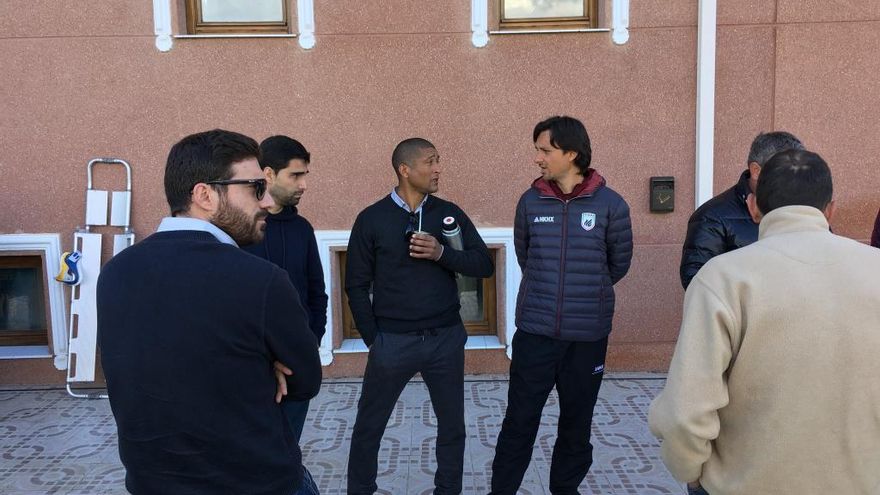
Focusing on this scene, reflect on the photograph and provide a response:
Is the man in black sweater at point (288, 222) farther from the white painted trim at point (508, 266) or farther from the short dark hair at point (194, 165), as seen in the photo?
the white painted trim at point (508, 266)

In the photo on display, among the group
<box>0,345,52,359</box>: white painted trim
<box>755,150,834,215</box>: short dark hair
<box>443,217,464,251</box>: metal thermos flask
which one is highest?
<box>755,150,834,215</box>: short dark hair

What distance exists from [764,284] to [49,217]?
5245mm

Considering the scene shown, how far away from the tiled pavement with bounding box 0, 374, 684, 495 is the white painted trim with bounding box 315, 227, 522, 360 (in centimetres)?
37

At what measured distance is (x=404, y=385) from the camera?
3.31 metres

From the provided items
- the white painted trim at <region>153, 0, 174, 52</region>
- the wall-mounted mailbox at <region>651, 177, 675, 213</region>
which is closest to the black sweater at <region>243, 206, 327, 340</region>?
the white painted trim at <region>153, 0, 174, 52</region>

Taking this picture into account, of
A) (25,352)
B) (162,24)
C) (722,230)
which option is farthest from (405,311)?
(25,352)

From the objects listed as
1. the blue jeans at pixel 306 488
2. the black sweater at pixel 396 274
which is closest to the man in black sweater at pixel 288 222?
the black sweater at pixel 396 274

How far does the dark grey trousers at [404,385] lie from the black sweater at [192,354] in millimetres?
1568

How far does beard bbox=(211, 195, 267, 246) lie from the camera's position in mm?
1754

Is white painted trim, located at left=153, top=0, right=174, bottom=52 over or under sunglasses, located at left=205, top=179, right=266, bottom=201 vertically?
over

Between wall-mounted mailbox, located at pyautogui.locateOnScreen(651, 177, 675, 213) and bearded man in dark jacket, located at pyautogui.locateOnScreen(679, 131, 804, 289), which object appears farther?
wall-mounted mailbox, located at pyautogui.locateOnScreen(651, 177, 675, 213)

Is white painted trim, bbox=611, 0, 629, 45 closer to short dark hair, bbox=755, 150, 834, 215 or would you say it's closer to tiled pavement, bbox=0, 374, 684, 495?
tiled pavement, bbox=0, 374, 684, 495

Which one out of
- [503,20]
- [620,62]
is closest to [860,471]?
[620,62]

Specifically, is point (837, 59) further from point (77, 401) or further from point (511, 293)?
point (77, 401)
